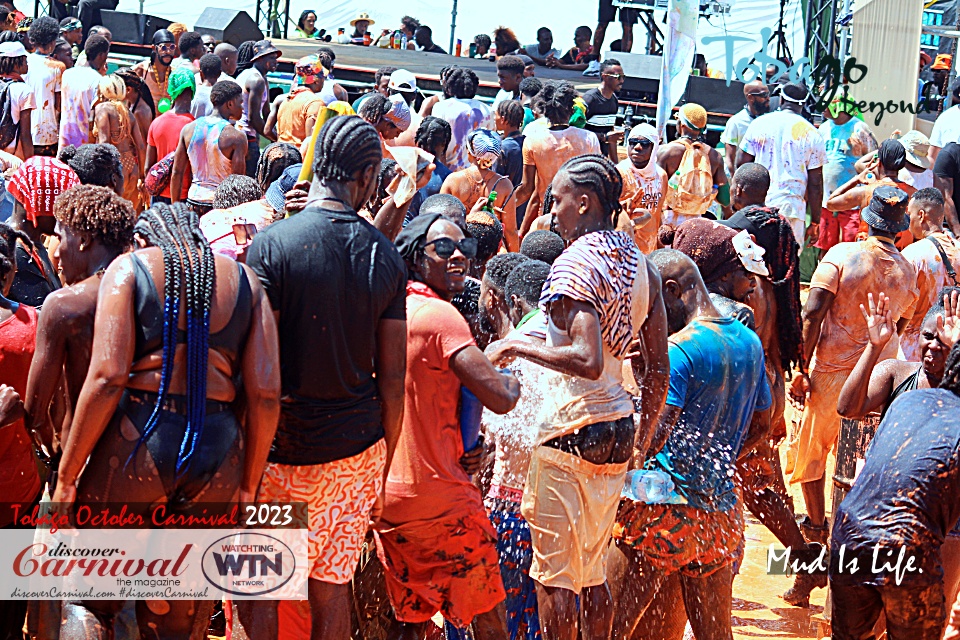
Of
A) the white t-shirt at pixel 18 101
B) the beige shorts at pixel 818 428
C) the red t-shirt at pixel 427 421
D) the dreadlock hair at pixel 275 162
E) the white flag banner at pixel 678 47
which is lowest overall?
the beige shorts at pixel 818 428

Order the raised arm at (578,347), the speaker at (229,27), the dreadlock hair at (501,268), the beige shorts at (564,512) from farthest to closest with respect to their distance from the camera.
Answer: the speaker at (229,27), the dreadlock hair at (501,268), the beige shorts at (564,512), the raised arm at (578,347)

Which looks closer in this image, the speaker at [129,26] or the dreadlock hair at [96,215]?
the dreadlock hair at [96,215]

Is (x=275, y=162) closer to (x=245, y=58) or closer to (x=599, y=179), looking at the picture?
(x=599, y=179)

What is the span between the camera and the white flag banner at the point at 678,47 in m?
13.1

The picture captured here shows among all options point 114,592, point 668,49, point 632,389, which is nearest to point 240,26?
point 668,49

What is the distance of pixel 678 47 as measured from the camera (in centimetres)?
1321

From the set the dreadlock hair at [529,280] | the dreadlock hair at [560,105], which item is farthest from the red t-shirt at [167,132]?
the dreadlock hair at [529,280]

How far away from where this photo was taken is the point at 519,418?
4391 mm

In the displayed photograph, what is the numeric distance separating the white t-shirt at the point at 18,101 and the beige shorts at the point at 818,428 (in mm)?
7352

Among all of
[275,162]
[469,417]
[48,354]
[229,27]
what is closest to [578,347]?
[469,417]

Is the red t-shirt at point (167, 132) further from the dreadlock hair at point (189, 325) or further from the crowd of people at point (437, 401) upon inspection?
the dreadlock hair at point (189, 325)

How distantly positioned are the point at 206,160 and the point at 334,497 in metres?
5.28

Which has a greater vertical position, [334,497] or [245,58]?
[245,58]

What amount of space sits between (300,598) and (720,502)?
174cm
